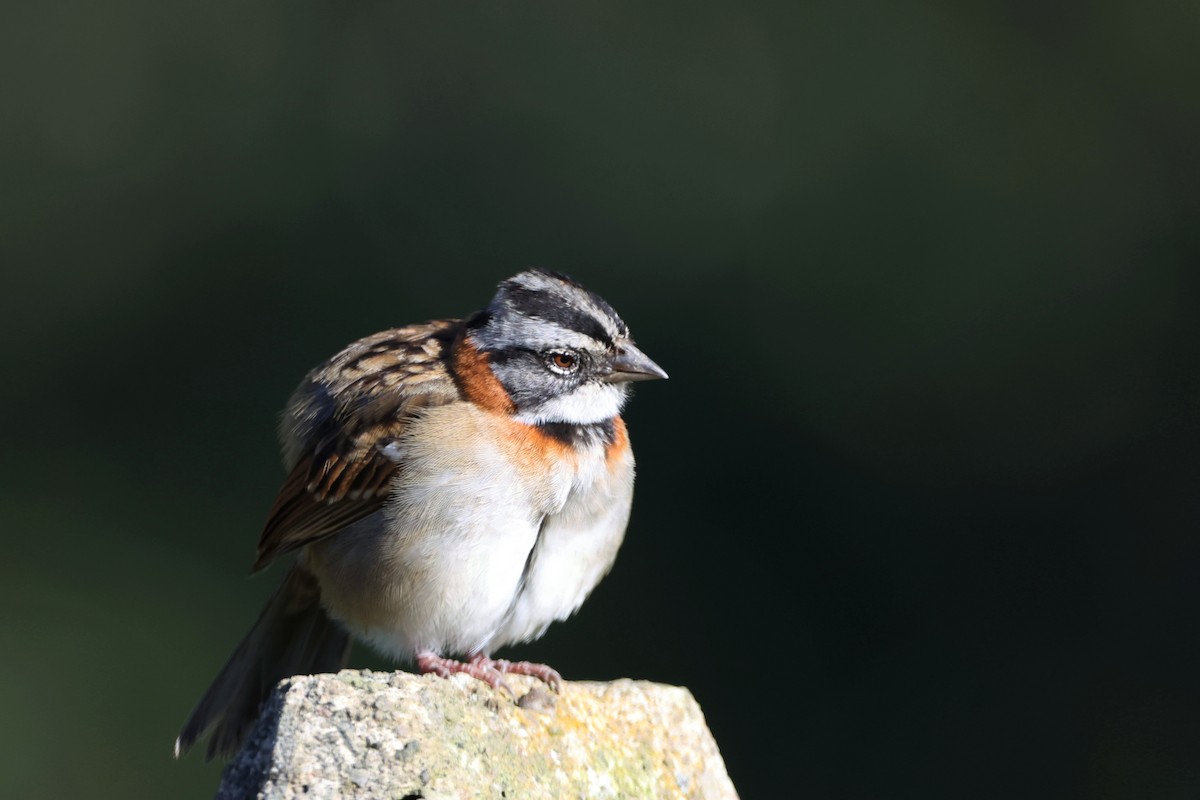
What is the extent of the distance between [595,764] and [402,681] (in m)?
0.44

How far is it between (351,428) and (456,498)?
47cm

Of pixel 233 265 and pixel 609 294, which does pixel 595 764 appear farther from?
pixel 233 265

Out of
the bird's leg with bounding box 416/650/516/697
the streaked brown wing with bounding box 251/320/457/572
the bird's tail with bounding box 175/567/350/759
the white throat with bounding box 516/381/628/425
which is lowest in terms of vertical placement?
the bird's tail with bounding box 175/567/350/759

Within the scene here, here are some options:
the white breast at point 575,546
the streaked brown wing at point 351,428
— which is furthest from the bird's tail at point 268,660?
the white breast at point 575,546

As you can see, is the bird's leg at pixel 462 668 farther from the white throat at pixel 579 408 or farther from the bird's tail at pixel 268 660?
the white throat at pixel 579 408

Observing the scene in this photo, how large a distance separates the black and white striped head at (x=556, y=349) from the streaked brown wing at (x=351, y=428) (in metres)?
0.20

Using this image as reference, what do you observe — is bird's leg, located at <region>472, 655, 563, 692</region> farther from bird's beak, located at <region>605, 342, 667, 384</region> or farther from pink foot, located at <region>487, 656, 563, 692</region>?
bird's beak, located at <region>605, 342, 667, 384</region>

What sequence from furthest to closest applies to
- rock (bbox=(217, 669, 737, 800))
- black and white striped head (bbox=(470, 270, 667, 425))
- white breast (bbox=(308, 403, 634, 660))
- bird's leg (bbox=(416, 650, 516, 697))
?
black and white striped head (bbox=(470, 270, 667, 425)) → white breast (bbox=(308, 403, 634, 660)) → bird's leg (bbox=(416, 650, 516, 697)) → rock (bbox=(217, 669, 737, 800))

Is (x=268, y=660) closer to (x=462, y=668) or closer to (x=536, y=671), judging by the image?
(x=462, y=668)

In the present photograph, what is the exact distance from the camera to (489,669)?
11.6ft

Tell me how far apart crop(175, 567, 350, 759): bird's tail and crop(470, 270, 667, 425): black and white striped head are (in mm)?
860

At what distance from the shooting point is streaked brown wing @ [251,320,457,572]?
4250mm

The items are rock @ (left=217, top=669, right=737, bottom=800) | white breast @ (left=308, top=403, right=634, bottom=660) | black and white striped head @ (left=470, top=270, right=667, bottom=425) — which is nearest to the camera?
rock @ (left=217, top=669, right=737, bottom=800)

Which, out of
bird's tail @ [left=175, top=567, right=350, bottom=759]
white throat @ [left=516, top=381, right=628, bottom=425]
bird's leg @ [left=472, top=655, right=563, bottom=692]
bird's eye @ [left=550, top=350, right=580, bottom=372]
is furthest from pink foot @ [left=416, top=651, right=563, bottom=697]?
bird's eye @ [left=550, top=350, right=580, bottom=372]
